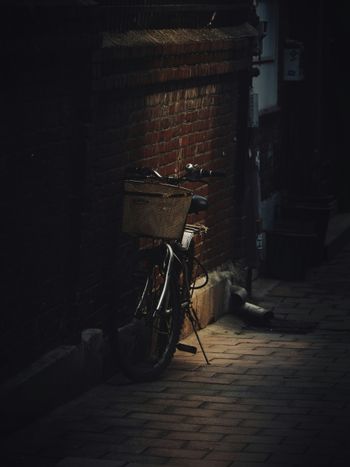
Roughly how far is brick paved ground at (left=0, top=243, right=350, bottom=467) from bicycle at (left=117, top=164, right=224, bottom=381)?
190 millimetres

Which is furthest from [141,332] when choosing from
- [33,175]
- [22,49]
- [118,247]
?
[22,49]

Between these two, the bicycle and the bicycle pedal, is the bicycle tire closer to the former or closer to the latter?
the bicycle

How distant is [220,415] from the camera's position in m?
A: 8.13

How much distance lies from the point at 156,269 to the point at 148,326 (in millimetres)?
609

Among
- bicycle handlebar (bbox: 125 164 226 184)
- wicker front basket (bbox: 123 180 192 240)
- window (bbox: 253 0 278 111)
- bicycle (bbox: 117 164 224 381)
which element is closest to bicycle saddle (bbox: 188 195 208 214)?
bicycle (bbox: 117 164 224 381)

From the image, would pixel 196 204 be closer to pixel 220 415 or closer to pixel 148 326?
pixel 148 326

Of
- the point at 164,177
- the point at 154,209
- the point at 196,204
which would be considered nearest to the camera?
the point at 154,209

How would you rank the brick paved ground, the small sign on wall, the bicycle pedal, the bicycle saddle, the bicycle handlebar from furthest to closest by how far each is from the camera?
the small sign on wall
the bicycle pedal
the bicycle saddle
the bicycle handlebar
the brick paved ground

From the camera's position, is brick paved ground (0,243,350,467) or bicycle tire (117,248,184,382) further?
bicycle tire (117,248,184,382)

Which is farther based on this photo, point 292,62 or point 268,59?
point 292,62

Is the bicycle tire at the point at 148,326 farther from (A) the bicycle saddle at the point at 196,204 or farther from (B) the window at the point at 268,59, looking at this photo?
(B) the window at the point at 268,59

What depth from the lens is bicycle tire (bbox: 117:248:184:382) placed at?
8883mm

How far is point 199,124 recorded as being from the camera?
431 inches

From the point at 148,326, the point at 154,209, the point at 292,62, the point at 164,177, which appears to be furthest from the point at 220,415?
the point at 292,62
